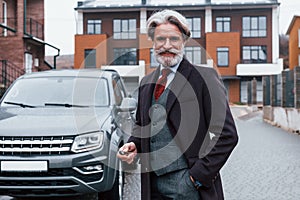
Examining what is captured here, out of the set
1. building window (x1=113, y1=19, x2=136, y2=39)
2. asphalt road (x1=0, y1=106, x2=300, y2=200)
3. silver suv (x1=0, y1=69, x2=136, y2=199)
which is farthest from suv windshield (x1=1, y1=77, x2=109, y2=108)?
building window (x1=113, y1=19, x2=136, y2=39)

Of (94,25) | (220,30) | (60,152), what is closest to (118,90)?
(60,152)

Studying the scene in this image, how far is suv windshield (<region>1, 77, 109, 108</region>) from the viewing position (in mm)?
6797

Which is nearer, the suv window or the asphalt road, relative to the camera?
the asphalt road

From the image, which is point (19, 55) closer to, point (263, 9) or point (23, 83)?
point (23, 83)

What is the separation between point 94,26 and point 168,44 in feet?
175

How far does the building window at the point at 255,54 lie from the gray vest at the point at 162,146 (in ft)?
170

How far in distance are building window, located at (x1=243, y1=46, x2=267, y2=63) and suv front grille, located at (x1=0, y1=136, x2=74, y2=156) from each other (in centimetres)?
4961

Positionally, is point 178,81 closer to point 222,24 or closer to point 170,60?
point 170,60

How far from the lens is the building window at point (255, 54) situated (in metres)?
53.5

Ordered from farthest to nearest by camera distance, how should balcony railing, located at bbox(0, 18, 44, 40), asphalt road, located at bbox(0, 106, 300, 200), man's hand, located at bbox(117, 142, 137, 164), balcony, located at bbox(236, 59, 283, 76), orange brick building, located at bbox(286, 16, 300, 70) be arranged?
balcony, located at bbox(236, 59, 283, 76) < orange brick building, located at bbox(286, 16, 300, 70) < balcony railing, located at bbox(0, 18, 44, 40) < asphalt road, located at bbox(0, 106, 300, 200) < man's hand, located at bbox(117, 142, 137, 164)

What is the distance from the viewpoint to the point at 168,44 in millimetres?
2918

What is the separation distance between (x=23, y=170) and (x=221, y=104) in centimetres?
336

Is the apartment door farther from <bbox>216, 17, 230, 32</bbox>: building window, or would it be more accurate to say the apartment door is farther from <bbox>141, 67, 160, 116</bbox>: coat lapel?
<bbox>216, 17, 230, 32</bbox>: building window

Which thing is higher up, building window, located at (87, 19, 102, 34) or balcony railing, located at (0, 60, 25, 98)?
building window, located at (87, 19, 102, 34)
